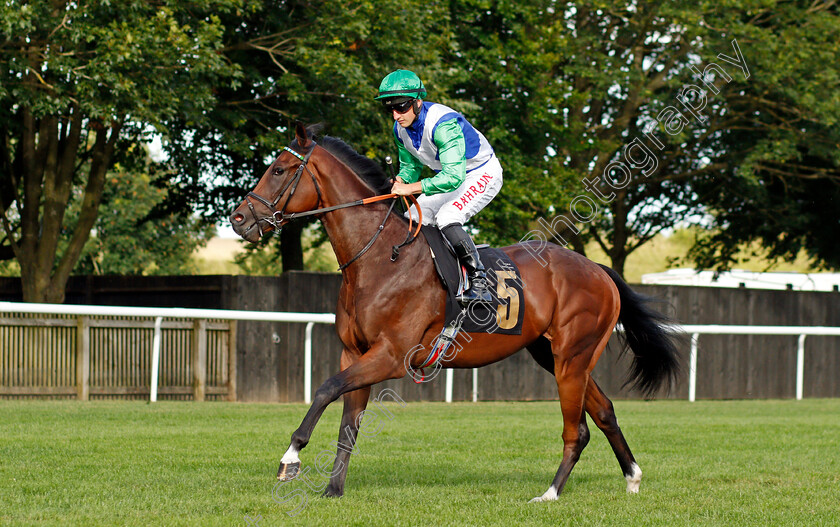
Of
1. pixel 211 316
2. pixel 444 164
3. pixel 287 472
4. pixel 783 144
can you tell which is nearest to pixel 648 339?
pixel 444 164

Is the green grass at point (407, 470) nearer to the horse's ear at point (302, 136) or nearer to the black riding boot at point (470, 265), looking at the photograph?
the black riding boot at point (470, 265)

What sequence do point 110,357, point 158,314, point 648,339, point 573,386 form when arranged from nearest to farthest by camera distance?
1. point 573,386
2. point 648,339
3. point 158,314
4. point 110,357

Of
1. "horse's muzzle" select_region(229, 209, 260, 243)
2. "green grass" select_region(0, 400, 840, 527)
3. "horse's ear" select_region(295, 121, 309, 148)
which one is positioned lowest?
"green grass" select_region(0, 400, 840, 527)

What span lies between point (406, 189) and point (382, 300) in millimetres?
701

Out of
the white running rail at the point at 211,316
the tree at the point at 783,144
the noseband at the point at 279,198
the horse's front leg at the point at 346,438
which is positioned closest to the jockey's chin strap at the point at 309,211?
the noseband at the point at 279,198

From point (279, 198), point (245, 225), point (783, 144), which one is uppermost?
point (783, 144)

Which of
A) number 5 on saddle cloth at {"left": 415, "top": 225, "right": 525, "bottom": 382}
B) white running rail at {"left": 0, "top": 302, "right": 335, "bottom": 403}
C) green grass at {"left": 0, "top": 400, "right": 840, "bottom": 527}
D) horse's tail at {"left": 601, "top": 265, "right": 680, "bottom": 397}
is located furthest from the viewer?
white running rail at {"left": 0, "top": 302, "right": 335, "bottom": 403}

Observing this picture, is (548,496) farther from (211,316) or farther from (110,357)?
(110,357)

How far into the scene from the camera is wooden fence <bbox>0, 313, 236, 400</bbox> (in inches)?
446

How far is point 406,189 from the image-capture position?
567 cm

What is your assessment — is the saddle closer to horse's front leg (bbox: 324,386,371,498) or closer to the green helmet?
horse's front leg (bbox: 324,386,371,498)

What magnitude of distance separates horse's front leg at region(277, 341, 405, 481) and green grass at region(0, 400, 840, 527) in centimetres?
25

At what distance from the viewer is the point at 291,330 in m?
12.8

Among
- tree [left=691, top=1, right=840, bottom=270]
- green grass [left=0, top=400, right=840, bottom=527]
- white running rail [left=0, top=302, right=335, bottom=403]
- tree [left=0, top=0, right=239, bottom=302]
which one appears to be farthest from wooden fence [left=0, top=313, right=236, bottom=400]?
tree [left=691, top=1, right=840, bottom=270]
